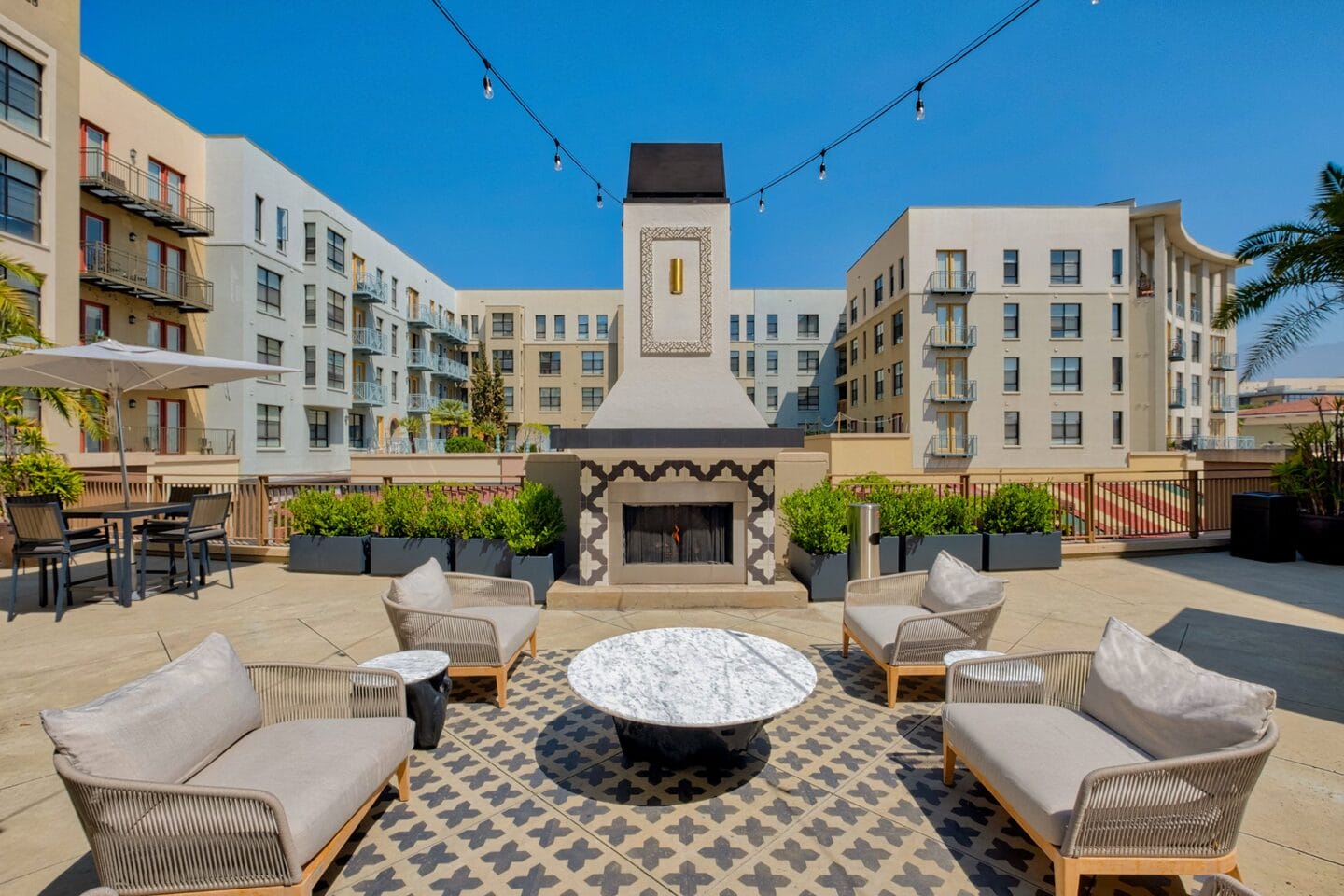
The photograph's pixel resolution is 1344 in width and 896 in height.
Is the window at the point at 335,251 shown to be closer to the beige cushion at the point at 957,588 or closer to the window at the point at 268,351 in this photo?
the window at the point at 268,351

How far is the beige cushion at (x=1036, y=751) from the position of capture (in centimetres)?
248

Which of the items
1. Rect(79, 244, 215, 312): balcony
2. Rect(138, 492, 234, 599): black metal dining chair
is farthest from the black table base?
Rect(79, 244, 215, 312): balcony

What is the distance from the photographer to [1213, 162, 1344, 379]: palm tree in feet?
29.1

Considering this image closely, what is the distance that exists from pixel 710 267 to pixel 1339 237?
9869mm

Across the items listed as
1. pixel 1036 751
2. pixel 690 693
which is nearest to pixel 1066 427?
pixel 1036 751

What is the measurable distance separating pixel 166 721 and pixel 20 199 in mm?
22325

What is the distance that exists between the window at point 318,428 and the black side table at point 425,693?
29.2 metres

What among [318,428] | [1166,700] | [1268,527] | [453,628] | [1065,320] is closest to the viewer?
[1166,700]

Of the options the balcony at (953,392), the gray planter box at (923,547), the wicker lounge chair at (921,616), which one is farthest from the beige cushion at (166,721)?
the balcony at (953,392)

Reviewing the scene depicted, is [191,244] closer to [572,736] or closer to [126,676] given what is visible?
[126,676]

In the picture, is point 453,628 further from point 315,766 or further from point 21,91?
point 21,91

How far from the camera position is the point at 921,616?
446 centimetres

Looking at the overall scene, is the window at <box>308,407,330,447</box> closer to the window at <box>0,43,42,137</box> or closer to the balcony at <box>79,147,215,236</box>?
the balcony at <box>79,147,215,236</box>

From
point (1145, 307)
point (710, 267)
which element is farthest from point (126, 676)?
point (1145, 307)
